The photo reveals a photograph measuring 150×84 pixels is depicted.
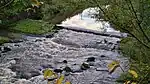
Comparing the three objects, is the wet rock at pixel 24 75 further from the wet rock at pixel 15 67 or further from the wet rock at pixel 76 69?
the wet rock at pixel 76 69

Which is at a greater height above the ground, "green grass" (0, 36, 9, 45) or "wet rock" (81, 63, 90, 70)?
"green grass" (0, 36, 9, 45)

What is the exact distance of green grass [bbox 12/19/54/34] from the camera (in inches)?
658

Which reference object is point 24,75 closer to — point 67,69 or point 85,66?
point 67,69

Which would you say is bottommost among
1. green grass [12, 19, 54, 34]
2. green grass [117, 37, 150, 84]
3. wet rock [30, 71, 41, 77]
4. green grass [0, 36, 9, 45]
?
wet rock [30, 71, 41, 77]

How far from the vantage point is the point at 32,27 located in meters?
17.3

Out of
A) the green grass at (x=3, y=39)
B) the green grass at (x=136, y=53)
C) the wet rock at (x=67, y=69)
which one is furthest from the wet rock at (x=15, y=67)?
the green grass at (x=136, y=53)

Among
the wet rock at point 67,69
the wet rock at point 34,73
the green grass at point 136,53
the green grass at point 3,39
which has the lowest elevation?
the wet rock at point 34,73

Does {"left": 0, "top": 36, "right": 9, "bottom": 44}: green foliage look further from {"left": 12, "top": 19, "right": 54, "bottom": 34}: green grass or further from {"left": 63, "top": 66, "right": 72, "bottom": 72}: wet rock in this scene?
{"left": 63, "top": 66, "right": 72, "bottom": 72}: wet rock

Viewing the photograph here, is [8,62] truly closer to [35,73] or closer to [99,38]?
[35,73]

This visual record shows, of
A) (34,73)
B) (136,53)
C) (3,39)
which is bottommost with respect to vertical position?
(34,73)

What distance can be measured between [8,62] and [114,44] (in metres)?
4.79

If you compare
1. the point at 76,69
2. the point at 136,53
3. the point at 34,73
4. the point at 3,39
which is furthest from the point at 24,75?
the point at 3,39

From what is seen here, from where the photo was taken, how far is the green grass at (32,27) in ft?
54.8

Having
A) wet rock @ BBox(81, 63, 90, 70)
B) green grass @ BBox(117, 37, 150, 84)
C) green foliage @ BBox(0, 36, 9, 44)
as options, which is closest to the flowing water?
wet rock @ BBox(81, 63, 90, 70)
